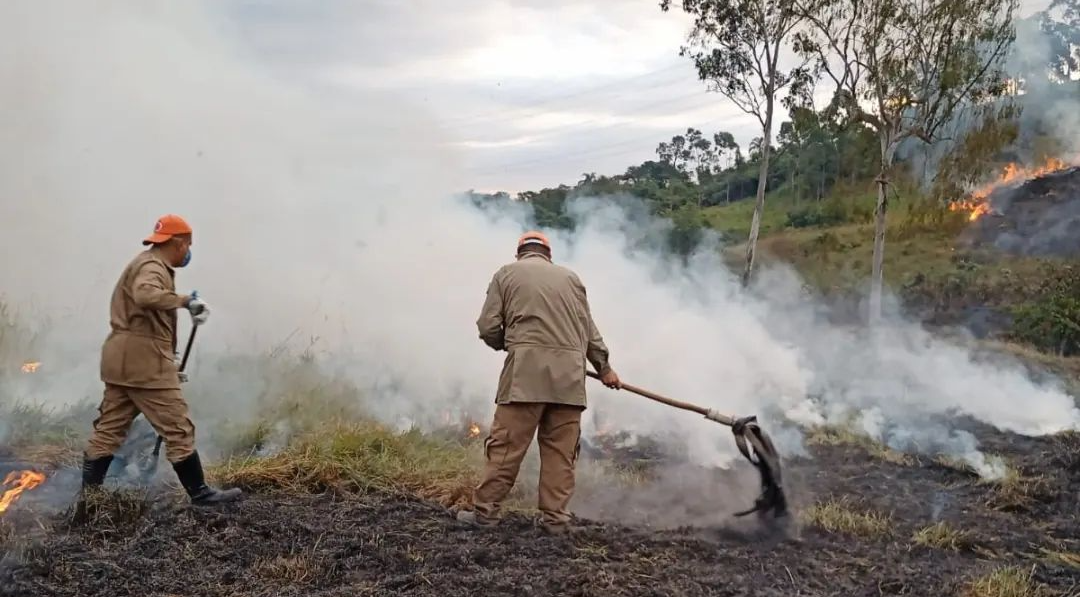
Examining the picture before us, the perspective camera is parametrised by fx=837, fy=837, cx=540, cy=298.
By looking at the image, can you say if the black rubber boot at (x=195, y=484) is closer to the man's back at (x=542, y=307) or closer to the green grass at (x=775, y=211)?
the man's back at (x=542, y=307)

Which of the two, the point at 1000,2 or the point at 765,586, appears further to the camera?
the point at 1000,2

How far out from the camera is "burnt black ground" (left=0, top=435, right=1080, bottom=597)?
153 inches

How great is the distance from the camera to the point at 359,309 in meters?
8.75

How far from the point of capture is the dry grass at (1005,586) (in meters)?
4.07

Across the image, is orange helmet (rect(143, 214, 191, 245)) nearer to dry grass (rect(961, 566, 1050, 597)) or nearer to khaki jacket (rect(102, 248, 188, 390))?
khaki jacket (rect(102, 248, 188, 390))

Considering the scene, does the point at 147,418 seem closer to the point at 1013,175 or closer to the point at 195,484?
the point at 195,484

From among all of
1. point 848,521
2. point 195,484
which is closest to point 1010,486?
point 848,521

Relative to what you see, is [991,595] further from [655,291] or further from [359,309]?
[359,309]

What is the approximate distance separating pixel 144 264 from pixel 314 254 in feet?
13.2

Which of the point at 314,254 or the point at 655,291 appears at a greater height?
the point at 314,254

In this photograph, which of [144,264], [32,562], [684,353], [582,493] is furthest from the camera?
[684,353]

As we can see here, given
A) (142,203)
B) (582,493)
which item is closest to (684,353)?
(582,493)

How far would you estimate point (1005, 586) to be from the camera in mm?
4113

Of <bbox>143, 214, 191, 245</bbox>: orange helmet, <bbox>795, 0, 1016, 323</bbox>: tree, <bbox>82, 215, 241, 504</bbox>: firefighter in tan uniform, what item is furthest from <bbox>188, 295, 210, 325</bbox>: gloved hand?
<bbox>795, 0, 1016, 323</bbox>: tree
